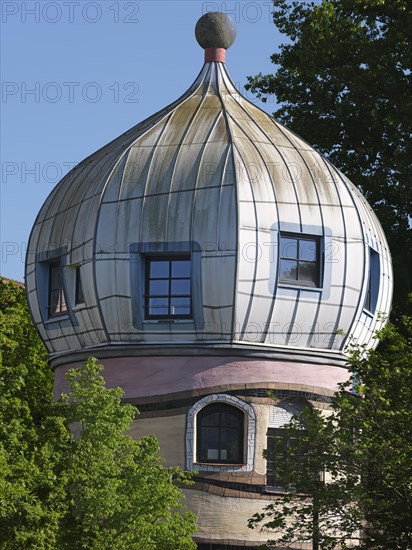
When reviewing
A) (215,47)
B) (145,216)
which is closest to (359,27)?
(215,47)

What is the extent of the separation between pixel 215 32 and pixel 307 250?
18.5 feet

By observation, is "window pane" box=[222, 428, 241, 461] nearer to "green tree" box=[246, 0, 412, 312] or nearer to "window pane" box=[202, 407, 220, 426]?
"window pane" box=[202, 407, 220, 426]

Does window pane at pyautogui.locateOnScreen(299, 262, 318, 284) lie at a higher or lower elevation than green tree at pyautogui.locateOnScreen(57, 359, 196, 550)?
higher

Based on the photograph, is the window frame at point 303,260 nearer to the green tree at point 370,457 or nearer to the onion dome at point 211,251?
the onion dome at point 211,251

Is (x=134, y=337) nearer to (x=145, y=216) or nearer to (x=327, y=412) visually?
(x=145, y=216)

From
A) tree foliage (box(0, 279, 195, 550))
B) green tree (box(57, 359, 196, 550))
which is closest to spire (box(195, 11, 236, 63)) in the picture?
tree foliage (box(0, 279, 195, 550))

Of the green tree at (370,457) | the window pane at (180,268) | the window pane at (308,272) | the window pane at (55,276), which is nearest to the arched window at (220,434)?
the window pane at (180,268)

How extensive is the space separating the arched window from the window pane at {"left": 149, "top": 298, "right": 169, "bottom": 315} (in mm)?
1830

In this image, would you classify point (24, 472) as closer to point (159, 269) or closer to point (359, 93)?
point (159, 269)

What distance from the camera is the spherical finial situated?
2819 cm

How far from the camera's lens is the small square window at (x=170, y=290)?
2458 centimetres

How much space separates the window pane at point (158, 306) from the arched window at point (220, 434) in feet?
6.00

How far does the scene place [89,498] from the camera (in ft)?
65.4

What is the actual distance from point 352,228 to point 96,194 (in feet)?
15.3
